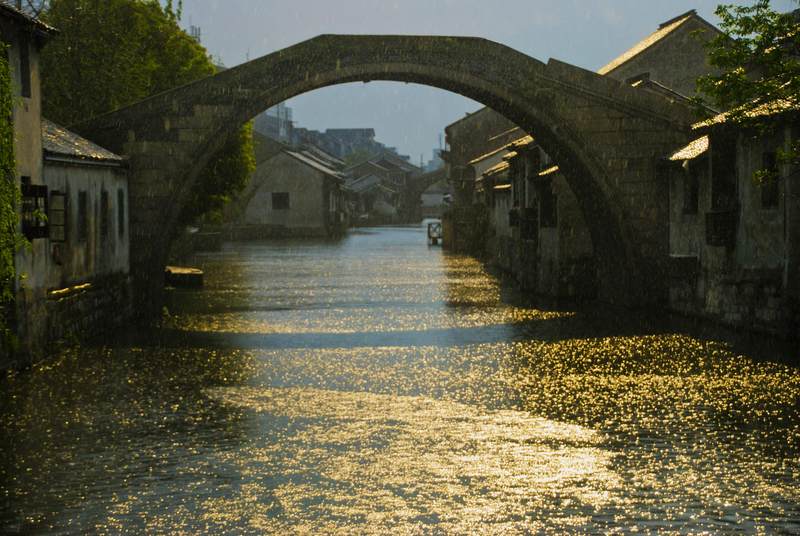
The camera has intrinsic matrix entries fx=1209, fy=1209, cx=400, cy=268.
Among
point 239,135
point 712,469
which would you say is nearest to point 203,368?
point 712,469

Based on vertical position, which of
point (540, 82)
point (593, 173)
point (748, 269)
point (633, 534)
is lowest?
point (633, 534)

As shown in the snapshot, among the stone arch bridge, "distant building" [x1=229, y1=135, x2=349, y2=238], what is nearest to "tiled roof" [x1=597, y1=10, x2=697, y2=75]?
the stone arch bridge

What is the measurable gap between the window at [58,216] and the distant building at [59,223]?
2cm

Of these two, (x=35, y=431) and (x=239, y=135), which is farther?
(x=239, y=135)

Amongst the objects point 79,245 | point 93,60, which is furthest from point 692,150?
point 93,60

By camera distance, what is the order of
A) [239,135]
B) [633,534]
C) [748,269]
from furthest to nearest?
1. [239,135]
2. [748,269]
3. [633,534]

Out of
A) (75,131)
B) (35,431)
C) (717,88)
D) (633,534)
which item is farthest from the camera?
(75,131)

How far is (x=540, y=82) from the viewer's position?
32.5 meters

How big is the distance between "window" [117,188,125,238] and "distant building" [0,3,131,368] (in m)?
0.03

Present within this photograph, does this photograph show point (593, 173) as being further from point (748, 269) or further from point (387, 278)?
point (387, 278)

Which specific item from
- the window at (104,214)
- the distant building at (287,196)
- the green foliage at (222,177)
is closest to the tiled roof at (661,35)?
the green foliage at (222,177)

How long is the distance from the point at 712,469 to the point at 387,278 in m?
31.1

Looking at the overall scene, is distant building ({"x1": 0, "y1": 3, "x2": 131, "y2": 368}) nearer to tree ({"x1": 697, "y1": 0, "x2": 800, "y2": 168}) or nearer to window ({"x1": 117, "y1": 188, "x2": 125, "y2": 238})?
window ({"x1": 117, "y1": 188, "x2": 125, "y2": 238})

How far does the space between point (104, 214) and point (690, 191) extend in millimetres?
14168
